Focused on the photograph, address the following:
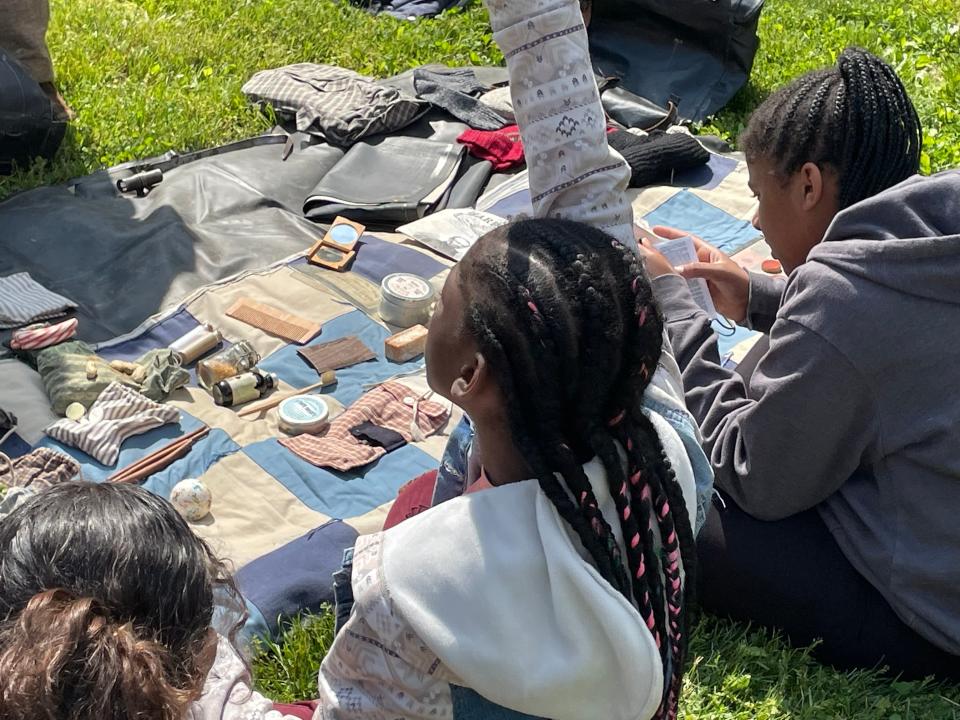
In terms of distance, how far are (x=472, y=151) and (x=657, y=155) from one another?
90 cm

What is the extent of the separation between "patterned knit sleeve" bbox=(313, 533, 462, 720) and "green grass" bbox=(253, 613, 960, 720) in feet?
3.04

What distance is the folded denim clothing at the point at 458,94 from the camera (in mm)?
5605

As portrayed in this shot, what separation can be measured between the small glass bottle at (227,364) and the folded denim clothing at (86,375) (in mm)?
68

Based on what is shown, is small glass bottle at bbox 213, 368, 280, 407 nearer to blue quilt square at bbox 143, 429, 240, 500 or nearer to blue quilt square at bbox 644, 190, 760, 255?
blue quilt square at bbox 143, 429, 240, 500

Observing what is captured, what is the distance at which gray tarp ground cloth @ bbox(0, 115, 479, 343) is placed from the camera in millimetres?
4391

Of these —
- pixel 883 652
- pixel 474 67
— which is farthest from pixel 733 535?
pixel 474 67

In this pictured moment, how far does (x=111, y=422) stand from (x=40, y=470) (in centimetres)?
32

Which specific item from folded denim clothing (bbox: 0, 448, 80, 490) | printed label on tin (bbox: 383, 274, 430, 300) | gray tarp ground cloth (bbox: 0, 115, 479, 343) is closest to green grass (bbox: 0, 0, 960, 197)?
gray tarp ground cloth (bbox: 0, 115, 479, 343)

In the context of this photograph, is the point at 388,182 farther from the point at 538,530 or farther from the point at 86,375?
the point at 538,530

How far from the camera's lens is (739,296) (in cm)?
349

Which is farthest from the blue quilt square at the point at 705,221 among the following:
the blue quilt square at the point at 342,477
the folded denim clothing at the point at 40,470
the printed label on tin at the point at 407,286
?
the folded denim clothing at the point at 40,470

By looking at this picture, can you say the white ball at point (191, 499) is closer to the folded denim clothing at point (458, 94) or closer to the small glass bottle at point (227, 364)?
the small glass bottle at point (227, 364)

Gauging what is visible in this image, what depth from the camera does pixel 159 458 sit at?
3.57 metres

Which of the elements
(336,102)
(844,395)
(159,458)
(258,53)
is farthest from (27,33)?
(844,395)
